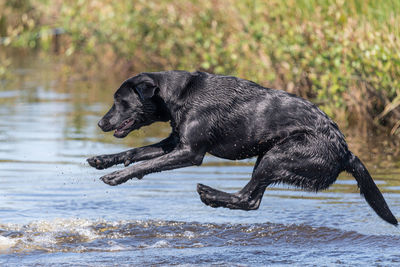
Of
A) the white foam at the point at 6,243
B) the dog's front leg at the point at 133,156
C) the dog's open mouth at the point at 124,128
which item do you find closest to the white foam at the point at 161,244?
the dog's front leg at the point at 133,156

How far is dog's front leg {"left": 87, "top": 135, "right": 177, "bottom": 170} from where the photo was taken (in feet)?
21.0

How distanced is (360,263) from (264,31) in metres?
6.71

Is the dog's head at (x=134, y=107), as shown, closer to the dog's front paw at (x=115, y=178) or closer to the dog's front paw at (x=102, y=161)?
the dog's front paw at (x=102, y=161)

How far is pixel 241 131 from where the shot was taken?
6.07 meters

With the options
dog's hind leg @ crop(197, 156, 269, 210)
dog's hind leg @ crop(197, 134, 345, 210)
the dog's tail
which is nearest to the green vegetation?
the dog's tail

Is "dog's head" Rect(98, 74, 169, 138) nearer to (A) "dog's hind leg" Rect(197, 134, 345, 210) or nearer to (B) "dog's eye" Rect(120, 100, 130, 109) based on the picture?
(B) "dog's eye" Rect(120, 100, 130, 109)

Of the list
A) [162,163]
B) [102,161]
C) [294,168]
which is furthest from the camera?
[102,161]

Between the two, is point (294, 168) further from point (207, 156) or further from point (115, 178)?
point (207, 156)

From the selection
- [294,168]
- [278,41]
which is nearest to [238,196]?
[294,168]

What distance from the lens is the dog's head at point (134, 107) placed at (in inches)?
243

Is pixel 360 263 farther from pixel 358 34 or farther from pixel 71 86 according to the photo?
pixel 71 86

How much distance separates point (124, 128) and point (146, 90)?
0.38 metres

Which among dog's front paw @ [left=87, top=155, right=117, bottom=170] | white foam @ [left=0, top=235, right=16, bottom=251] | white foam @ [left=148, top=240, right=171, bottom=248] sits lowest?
white foam @ [left=0, top=235, right=16, bottom=251]

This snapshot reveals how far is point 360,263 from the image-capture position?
5484mm
